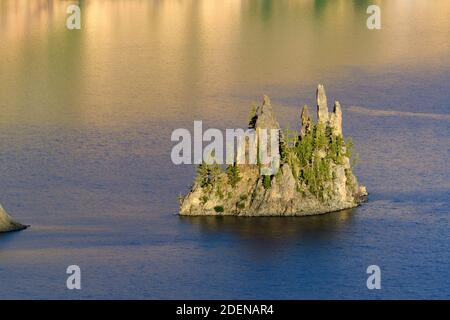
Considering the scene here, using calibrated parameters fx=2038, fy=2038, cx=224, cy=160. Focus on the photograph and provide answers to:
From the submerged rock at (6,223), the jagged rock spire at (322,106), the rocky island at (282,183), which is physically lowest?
the submerged rock at (6,223)

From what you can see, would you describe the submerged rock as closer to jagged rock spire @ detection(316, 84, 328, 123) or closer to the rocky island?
the rocky island

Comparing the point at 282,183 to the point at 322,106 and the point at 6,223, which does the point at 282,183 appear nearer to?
the point at 322,106

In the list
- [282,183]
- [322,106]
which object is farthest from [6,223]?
[322,106]

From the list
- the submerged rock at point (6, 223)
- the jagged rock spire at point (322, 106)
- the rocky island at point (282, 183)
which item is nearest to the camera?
the submerged rock at point (6, 223)

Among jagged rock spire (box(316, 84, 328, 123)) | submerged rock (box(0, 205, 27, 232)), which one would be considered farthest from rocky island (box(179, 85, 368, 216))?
submerged rock (box(0, 205, 27, 232))

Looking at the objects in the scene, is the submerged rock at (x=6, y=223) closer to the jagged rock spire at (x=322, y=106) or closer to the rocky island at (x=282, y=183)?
the rocky island at (x=282, y=183)

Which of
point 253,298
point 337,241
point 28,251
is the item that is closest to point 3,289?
point 28,251

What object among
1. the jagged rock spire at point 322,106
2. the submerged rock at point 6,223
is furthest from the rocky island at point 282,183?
the submerged rock at point 6,223
